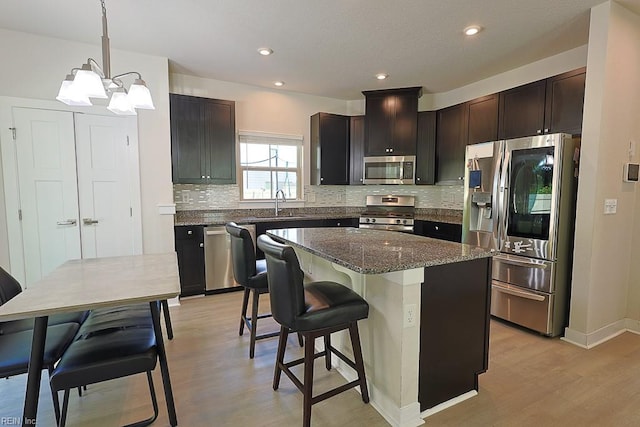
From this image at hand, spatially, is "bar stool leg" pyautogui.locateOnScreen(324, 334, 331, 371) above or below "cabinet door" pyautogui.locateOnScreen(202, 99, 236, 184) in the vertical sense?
below

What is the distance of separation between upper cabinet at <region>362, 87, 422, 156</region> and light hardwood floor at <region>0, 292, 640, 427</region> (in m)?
2.89

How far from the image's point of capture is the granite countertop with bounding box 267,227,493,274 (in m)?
1.56

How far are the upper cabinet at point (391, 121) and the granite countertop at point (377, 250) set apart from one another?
2.36 metres

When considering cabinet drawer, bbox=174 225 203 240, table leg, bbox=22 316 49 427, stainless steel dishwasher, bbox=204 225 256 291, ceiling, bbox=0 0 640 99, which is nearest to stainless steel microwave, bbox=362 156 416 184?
ceiling, bbox=0 0 640 99

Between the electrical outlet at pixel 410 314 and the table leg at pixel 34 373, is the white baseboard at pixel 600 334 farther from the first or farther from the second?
the table leg at pixel 34 373

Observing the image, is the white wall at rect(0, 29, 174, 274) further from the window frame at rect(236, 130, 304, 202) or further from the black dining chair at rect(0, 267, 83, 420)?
the black dining chair at rect(0, 267, 83, 420)

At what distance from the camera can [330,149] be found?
4.82m

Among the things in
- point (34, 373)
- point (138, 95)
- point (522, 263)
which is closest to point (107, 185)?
point (138, 95)

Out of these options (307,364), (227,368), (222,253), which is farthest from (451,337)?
(222,253)

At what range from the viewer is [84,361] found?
1428 millimetres

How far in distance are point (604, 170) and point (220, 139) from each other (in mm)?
3951

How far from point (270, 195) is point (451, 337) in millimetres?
3469

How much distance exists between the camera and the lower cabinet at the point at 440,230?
12.9 ft

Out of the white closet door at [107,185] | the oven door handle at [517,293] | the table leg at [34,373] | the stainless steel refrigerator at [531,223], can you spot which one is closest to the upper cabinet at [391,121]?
the stainless steel refrigerator at [531,223]
